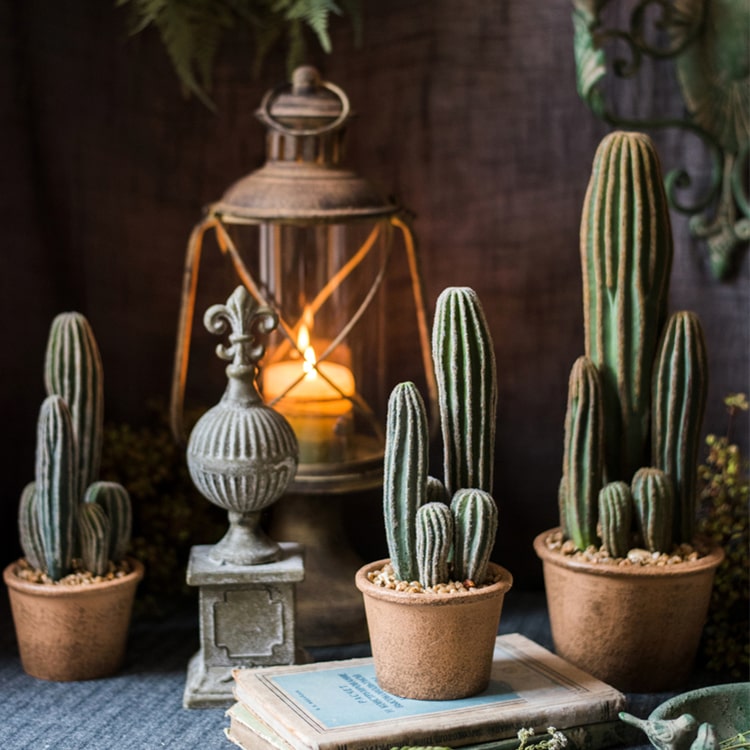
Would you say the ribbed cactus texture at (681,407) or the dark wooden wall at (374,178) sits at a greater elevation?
the dark wooden wall at (374,178)

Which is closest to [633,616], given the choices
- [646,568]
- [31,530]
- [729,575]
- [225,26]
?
[646,568]

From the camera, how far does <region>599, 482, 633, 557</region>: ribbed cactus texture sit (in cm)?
145

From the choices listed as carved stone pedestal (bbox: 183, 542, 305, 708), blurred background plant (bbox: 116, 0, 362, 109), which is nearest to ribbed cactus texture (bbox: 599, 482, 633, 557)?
carved stone pedestal (bbox: 183, 542, 305, 708)

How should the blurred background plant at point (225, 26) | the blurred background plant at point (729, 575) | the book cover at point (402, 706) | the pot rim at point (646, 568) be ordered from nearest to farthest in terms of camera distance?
the book cover at point (402, 706)
the pot rim at point (646, 568)
the blurred background plant at point (729, 575)
the blurred background plant at point (225, 26)

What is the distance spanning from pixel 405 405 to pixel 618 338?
34cm

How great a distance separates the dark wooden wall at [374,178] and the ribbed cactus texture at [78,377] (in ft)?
0.95

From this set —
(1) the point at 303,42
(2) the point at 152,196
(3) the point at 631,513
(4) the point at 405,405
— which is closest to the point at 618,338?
(3) the point at 631,513

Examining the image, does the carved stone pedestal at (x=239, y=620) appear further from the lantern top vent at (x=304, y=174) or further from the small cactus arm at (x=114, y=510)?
the lantern top vent at (x=304, y=174)

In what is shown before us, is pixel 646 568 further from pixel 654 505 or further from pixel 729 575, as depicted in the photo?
pixel 729 575

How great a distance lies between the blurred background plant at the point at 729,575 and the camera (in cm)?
155

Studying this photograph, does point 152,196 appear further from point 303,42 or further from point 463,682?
point 463,682

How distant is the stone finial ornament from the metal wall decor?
0.58m

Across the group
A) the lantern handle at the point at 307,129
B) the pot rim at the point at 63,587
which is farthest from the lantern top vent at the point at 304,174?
the pot rim at the point at 63,587

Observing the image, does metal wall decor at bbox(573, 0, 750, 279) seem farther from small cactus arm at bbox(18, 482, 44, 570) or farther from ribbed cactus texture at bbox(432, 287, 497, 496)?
small cactus arm at bbox(18, 482, 44, 570)
